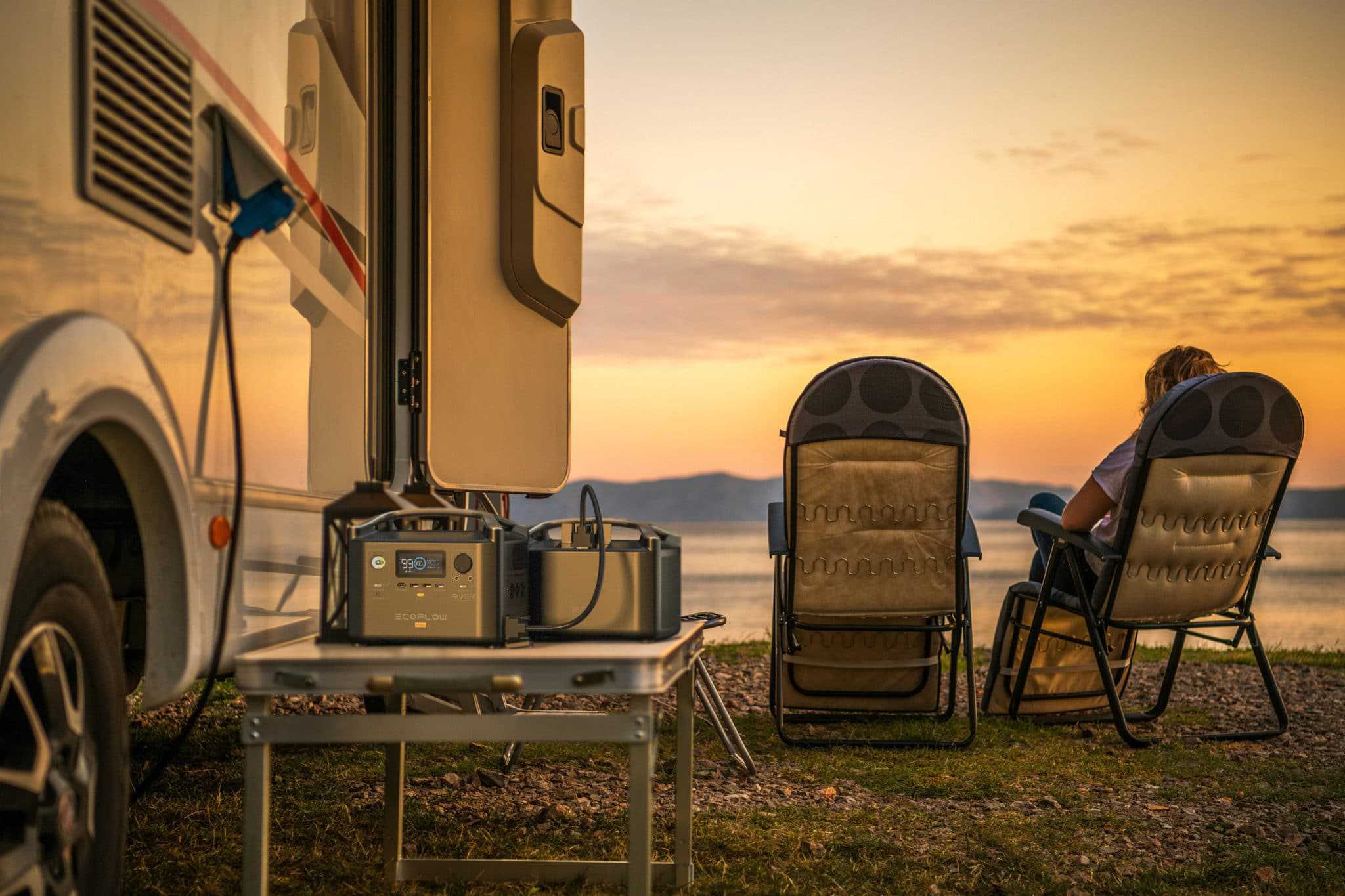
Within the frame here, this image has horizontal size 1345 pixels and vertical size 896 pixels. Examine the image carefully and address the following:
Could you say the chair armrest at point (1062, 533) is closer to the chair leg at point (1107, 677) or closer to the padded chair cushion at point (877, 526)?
the chair leg at point (1107, 677)

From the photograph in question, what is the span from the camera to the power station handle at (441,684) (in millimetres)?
1852

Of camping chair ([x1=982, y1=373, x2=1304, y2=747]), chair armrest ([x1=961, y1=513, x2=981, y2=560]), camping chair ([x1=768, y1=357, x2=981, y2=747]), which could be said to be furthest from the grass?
chair armrest ([x1=961, y1=513, x2=981, y2=560])

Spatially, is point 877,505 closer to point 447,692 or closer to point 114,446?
point 447,692

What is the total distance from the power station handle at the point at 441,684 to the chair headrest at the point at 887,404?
2558 mm

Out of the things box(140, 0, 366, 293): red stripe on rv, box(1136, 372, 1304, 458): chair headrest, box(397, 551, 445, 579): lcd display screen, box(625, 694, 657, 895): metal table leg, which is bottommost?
box(625, 694, 657, 895): metal table leg

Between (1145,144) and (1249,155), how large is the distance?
1008 mm

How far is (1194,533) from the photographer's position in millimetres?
4250

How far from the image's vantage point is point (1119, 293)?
16625 millimetres

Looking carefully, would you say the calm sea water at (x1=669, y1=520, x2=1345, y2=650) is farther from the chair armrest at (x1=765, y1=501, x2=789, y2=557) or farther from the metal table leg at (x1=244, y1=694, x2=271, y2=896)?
the metal table leg at (x1=244, y1=694, x2=271, y2=896)

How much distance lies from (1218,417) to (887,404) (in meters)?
1.09

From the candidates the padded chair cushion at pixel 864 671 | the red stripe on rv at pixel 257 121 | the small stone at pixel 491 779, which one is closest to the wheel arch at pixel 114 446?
the red stripe on rv at pixel 257 121

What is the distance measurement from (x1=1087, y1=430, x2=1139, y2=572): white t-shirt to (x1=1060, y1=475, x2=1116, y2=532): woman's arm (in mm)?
18

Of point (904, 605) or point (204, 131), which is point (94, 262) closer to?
point (204, 131)

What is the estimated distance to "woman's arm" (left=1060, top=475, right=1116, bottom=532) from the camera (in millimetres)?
4371
